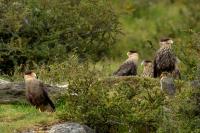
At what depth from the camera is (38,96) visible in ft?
56.6

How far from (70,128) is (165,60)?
13.7 ft

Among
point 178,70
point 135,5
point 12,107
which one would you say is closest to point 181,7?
point 135,5

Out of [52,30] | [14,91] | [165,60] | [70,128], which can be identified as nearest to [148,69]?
[165,60]

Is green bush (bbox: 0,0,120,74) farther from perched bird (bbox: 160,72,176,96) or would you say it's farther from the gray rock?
the gray rock

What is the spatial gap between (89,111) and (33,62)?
5.48 metres

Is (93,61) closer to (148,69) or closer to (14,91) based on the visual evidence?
(148,69)

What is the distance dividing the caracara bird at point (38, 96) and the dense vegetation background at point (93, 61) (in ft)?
1.00

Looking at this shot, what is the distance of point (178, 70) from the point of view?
19.5 meters

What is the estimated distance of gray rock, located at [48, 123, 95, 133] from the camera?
52.0 feet

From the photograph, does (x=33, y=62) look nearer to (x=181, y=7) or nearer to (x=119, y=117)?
(x=119, y=117)

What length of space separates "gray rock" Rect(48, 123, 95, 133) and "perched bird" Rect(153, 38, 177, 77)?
3.81m

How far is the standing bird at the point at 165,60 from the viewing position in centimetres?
1953

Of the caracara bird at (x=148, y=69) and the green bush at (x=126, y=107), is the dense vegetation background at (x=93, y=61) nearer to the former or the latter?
the green bush at (x=126, y=107)

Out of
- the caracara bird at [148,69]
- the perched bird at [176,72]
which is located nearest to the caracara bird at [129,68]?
the caracara bird at [148,69]
